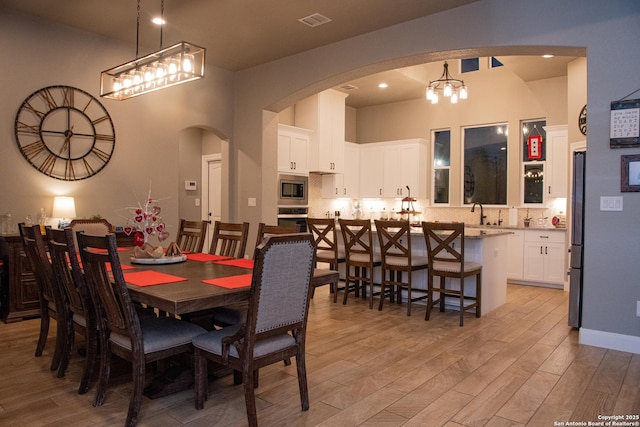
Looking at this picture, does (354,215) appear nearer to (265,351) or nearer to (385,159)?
(385,159)

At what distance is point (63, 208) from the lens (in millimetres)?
4754

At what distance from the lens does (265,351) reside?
7.52 ft

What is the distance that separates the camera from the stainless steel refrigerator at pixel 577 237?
4074 millimetres

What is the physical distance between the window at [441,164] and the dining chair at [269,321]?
20.7ft

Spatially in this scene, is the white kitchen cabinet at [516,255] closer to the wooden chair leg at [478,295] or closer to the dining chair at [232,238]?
the wooden chair leg at [478,295]

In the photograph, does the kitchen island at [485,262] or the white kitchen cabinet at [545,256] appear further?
the white kitchen cabinet at [545,256]

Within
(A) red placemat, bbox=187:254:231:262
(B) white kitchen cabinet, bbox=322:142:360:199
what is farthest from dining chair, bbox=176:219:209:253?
(B) white kitchen cabinet, bbox=322:142:360:199

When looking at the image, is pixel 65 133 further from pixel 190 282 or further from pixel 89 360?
pixel 190 282

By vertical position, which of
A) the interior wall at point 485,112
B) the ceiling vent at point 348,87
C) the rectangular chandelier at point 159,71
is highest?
the ceiling vent at point 348,87

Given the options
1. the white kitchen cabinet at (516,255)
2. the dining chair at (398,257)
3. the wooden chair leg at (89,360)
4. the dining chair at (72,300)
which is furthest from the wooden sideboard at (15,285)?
the white kitchen cabinet at (516,255)

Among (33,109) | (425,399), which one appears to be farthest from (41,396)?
(33,109)

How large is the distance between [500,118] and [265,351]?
655cm

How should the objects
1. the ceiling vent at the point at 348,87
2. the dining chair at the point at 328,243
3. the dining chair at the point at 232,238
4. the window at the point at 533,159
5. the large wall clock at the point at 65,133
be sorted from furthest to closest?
the ceiling vent at the point at 348,87, the window at the point at 533,159, the dining chair at the point at 328,243, the large wall clock at the point at 65,133, the dining chair at the point at 232,238

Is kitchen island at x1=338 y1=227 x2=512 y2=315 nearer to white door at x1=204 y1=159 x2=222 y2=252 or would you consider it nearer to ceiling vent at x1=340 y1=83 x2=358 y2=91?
ceiling vent at x1=340 y1=83 x2=358 y2=91
